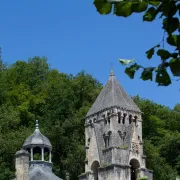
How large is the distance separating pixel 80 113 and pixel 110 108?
41.3 ft

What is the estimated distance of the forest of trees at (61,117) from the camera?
4822cm

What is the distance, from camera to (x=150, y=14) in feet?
11.9

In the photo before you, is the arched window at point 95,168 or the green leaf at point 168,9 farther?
the arched window at point 95,168

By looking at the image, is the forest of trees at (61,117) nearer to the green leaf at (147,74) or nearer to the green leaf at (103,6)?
the green leaf at (147,74)

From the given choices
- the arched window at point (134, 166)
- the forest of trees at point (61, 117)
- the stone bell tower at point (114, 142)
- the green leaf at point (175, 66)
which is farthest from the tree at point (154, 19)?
the forest of trees at point (61, 117)

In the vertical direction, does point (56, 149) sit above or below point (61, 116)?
below

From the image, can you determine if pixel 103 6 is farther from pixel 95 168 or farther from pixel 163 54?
pixel 95 168

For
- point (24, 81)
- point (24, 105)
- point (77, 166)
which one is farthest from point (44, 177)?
point (24, 81)

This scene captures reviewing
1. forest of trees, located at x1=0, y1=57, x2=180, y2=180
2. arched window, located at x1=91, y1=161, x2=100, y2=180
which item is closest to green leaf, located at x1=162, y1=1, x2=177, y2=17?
arched window, located at x1=91, y1=161, x2=100, y2=180

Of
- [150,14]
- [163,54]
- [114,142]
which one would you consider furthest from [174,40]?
[114,142]

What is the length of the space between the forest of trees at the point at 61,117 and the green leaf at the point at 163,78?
3915 cm

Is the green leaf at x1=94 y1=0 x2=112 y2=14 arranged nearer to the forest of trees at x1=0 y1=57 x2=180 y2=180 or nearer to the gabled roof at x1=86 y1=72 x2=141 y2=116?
the gabled roof at x1=86 y1=72 x2=141 y2=116

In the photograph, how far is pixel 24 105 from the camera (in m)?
56.1

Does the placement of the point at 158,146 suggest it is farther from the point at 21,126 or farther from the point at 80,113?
the point at 21,126
